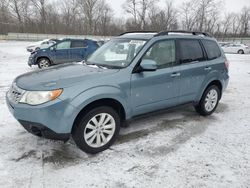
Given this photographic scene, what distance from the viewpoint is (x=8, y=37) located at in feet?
155

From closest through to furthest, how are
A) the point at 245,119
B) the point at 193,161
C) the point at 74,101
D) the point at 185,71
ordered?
the point at 74,101
the point at 193,161
the point at 185,71
the point at 245,119

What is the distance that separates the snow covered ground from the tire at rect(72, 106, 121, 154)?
0.14 m

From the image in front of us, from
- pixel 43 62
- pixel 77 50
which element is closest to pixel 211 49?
pixel 77 50

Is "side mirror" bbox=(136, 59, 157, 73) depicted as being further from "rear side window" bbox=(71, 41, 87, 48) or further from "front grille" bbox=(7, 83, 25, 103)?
"rear side window" bbox=(71, 41, 87, 48)

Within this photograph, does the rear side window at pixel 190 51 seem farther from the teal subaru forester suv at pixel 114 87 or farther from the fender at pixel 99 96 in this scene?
the fender at pixel 99 96

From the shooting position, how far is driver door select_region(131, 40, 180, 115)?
11.9 feet

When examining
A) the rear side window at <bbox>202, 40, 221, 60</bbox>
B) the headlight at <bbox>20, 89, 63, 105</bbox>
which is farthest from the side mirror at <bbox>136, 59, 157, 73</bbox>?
the rear side window at <bbox>202, 40, 221, 60</bbox>

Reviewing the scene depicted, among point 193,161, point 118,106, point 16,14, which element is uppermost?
point 16,14

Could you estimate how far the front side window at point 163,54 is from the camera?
3.84 metres

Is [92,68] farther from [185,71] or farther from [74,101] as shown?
[185,71]

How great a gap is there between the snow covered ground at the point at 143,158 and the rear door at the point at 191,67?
2.22 feet

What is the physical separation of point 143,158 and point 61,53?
910 centimetres

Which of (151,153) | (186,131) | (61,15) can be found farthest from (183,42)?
(61,15)

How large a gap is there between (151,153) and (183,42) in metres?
2.21
